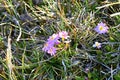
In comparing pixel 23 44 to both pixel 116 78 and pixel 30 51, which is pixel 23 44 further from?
pixel 116 78

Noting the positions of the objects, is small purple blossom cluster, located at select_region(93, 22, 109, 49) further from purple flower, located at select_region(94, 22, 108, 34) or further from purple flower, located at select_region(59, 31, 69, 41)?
purple flower, located at select_region(59, 31, 69, 41)

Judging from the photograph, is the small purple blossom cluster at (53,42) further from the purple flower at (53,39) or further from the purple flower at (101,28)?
the purple flower at (101,28)

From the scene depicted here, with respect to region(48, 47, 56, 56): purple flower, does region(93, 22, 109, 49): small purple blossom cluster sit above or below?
above

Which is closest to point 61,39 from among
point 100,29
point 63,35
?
point 63,35

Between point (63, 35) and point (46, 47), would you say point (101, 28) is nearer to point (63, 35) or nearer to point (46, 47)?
point (63, 35)

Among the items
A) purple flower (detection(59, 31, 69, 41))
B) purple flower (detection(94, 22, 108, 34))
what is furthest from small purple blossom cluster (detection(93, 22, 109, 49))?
purple flower (detection(59, 31, 69, 41))

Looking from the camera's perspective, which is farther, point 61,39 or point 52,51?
point 61,39

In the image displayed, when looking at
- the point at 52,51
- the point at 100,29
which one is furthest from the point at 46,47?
the point at 100,29

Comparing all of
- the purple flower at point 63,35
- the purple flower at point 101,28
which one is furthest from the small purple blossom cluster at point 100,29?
the purple flower at point 63,35
